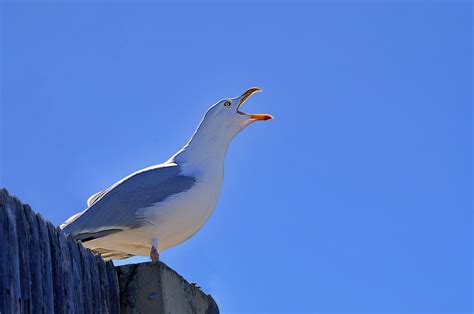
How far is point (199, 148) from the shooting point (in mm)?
6984

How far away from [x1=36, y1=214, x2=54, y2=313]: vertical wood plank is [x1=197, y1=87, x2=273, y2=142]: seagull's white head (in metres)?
3.31

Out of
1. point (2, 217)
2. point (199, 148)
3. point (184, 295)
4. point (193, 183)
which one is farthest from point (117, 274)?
point (199, 148)

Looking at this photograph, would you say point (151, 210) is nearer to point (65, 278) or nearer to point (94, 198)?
point (94, 198)

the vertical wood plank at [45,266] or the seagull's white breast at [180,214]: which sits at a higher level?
the seagull's white breast at [180,214]

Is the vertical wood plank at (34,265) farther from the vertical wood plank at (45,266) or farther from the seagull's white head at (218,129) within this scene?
the seagull's white head at (218,129)

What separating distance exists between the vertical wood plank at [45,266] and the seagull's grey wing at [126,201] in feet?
6.61

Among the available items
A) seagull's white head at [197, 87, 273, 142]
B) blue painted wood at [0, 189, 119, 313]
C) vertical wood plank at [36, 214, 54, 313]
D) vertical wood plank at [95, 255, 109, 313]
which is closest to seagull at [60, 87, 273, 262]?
seagull's white head at [197, 87, 273, 142]

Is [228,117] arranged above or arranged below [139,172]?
above

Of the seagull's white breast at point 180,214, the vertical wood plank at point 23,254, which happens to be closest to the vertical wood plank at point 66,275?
the vertical wood plank at point 23,254

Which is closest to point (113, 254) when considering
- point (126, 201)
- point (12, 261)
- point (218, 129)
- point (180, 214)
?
point (126, 201)

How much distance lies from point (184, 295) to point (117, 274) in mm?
449

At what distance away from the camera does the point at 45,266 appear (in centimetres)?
386

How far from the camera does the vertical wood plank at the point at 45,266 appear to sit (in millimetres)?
3805

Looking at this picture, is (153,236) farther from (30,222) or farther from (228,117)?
(30,222)
